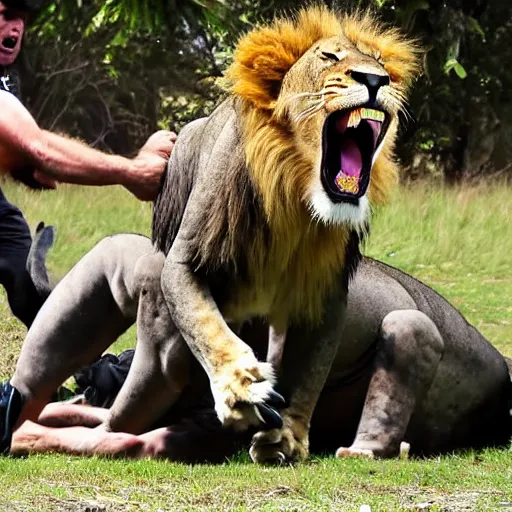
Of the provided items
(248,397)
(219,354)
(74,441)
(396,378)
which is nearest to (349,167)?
(219,354)

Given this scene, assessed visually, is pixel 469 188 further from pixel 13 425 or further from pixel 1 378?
pixel 13 425

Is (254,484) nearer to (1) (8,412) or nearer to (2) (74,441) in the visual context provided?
(2) (74,441)

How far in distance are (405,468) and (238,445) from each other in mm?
784

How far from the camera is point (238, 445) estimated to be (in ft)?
18.1

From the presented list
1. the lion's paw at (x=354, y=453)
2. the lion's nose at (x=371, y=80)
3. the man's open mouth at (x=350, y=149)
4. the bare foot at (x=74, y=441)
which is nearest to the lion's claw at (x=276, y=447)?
the lion's paw at (x=354, y=453)

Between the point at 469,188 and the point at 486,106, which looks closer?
the point at 469,188

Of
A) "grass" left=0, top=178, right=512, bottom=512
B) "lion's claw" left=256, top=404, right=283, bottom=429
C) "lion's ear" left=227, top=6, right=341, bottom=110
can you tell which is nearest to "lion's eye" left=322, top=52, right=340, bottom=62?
"lion's ear" left=227, top=6, right=341, bottom=110

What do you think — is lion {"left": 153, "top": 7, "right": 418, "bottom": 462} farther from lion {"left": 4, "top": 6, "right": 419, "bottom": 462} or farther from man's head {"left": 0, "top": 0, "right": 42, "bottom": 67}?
man's head {"left": 0, "top": 0, "right": 42, "bottom": 67}

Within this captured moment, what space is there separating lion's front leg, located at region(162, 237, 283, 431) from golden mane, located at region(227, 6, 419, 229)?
390mm

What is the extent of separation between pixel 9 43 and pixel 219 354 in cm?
244

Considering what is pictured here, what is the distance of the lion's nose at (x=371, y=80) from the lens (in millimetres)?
4844

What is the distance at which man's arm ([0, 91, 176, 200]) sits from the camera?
562cm

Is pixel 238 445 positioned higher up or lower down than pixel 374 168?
lower down

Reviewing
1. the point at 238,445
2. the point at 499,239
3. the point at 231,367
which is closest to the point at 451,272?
the point at 499,239
